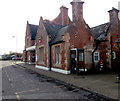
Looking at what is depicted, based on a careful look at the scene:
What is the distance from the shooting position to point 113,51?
17.8 metres

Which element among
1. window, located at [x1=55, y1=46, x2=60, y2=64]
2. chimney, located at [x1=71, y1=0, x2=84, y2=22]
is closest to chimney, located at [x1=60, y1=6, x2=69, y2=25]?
chimney, located at [x1=71, y1=0, x2=84, y2=22]

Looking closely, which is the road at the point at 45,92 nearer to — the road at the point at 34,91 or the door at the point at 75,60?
the road at the point at 34,91

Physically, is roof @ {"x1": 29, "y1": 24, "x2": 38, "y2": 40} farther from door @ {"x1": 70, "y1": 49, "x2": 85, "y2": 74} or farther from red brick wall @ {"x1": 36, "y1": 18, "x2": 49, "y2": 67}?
→ door @ {"x1": 70, "y1": 49, "x2": 85, "y2": 74}

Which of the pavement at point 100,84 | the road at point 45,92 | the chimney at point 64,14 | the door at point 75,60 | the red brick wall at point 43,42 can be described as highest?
the chimney at point 64,14

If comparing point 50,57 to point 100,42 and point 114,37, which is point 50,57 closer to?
point 100,42

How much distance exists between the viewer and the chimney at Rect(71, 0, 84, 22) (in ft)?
50.3

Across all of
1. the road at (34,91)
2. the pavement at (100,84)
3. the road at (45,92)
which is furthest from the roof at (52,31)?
the road at (45,92)

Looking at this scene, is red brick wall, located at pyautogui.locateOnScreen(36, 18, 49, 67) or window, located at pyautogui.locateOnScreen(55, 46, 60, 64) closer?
window, located at pyautogui.locateOnScreen(55, 46, 60, 64)

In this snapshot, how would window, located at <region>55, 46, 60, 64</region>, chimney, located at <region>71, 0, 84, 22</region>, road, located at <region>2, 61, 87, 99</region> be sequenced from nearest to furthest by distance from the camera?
road, located at <region>2, 61, 87, 99</region>
chimney, located at <region>71, 0, 84, 22</region>
window, located at <region>55, 46, 60, 64</region>

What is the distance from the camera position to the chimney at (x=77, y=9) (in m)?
15.3

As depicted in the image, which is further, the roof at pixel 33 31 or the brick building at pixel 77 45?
the roof at pixel 33 31

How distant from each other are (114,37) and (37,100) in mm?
16092

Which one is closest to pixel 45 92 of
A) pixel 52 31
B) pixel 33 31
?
pixel 52 31

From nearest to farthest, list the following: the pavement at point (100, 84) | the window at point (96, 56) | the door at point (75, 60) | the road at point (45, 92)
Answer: the road at point (45, 92)
the pavement at point (100, 84)
the door at point (75, 60)
the window at point (96, 56)
